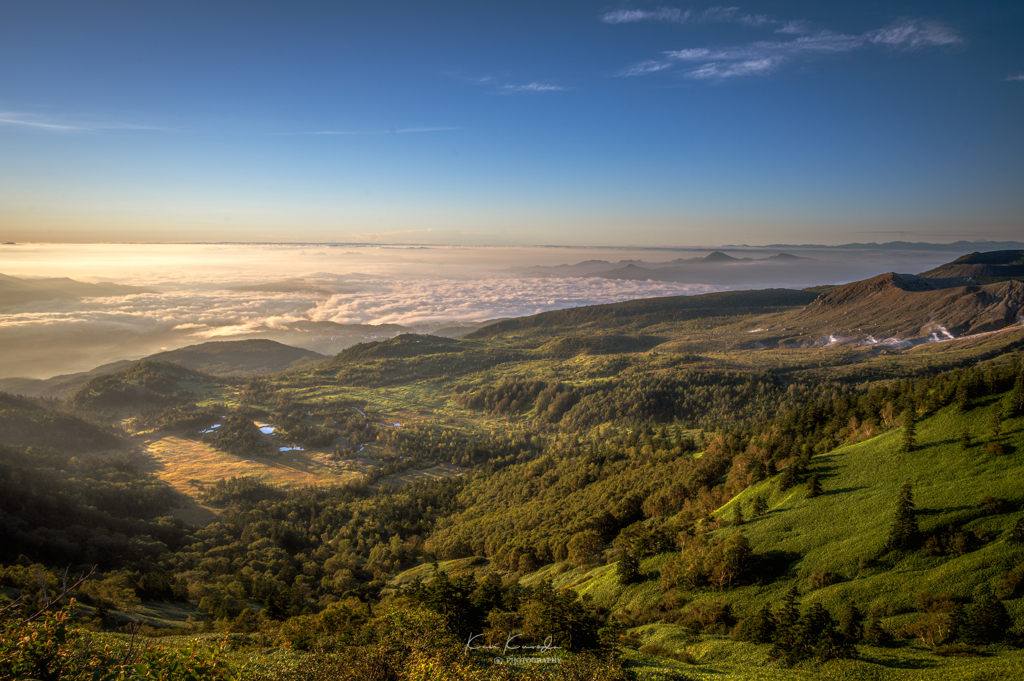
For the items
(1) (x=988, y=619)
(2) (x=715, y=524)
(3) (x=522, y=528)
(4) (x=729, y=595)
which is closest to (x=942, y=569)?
(1) (x=988, y=619)

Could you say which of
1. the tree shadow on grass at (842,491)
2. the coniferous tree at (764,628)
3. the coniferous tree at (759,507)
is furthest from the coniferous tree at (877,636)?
the coniferous tree at (759,507)

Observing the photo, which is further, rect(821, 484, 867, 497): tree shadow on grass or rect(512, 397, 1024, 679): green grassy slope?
rect(821, 484, 867, 497): tree shadow on grass

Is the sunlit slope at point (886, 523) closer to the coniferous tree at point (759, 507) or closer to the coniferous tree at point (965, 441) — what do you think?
the coniferous tree at point (965, 441)

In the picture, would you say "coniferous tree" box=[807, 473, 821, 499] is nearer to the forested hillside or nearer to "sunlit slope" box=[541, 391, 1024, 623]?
the forested hillside

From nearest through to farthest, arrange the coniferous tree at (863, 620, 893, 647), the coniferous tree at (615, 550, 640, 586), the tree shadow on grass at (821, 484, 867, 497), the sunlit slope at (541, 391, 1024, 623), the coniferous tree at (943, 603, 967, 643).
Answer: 1. the coniferous tree at (943, 603, 967, 643)
2. the coniferous tree at (863, 620, 893, 647)
3. the sunlit slope at (541, 391, 1024, 623)
4. the tree shadow on grass at (821, 484, 867, 497)
5. the coniferous tree at (615, 550, 640, 586)

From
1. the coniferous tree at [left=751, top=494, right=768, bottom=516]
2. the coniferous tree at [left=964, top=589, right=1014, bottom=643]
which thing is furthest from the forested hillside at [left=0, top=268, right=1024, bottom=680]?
the coniferous tree at [left=751, top=494, right=768, bottom=516]

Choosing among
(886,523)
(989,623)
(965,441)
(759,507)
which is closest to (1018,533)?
(886,523)
